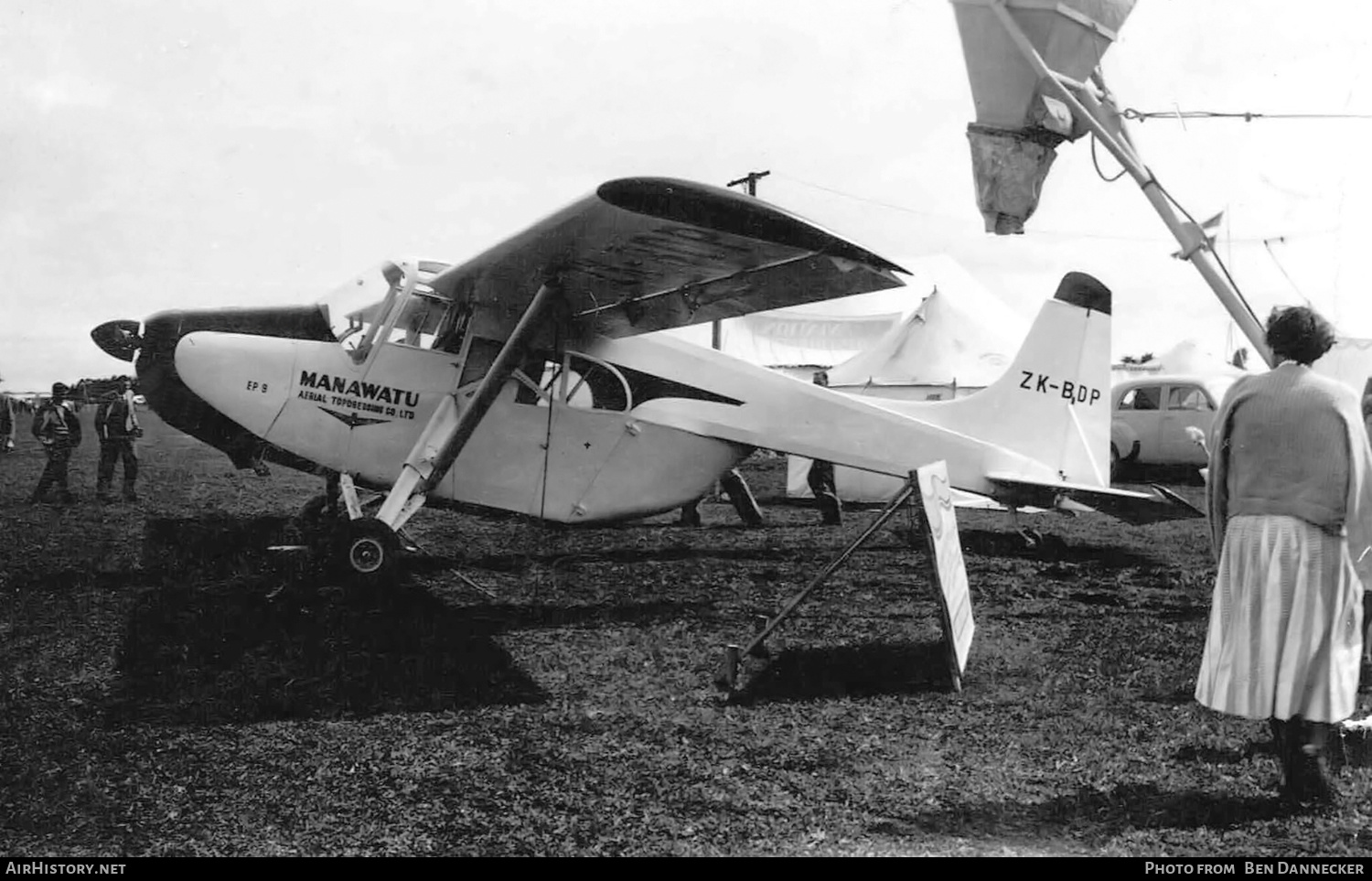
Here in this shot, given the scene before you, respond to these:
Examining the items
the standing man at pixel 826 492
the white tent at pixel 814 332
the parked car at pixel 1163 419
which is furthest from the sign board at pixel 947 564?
the white tent at pixel 814 332

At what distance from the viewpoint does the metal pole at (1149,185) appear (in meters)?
5.67

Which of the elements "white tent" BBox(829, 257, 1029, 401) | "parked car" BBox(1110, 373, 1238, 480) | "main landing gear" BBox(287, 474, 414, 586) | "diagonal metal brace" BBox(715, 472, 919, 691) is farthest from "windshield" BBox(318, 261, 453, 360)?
"parked car" BBox(1110, 373, 1238, 480)

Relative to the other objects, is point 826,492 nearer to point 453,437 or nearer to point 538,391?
point 538,391

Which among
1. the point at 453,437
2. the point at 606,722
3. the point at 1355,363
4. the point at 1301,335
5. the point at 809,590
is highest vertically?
the point at 1301,335

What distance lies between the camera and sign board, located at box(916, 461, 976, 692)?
15.6 feet

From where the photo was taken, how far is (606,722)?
431 cm

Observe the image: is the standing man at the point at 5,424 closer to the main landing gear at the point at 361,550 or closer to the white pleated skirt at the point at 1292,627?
the main landing gear at the point at 361,550

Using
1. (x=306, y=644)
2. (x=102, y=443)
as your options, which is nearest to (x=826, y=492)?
(x=306, y=644)

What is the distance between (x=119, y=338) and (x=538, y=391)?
4.12m

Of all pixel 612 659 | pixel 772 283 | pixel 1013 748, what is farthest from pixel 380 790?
pixel 772 283

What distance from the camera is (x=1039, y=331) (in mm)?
9367

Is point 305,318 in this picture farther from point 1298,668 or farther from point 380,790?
point 1298,668

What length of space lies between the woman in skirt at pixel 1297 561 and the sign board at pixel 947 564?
154cm

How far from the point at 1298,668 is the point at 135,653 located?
546 centimetres
